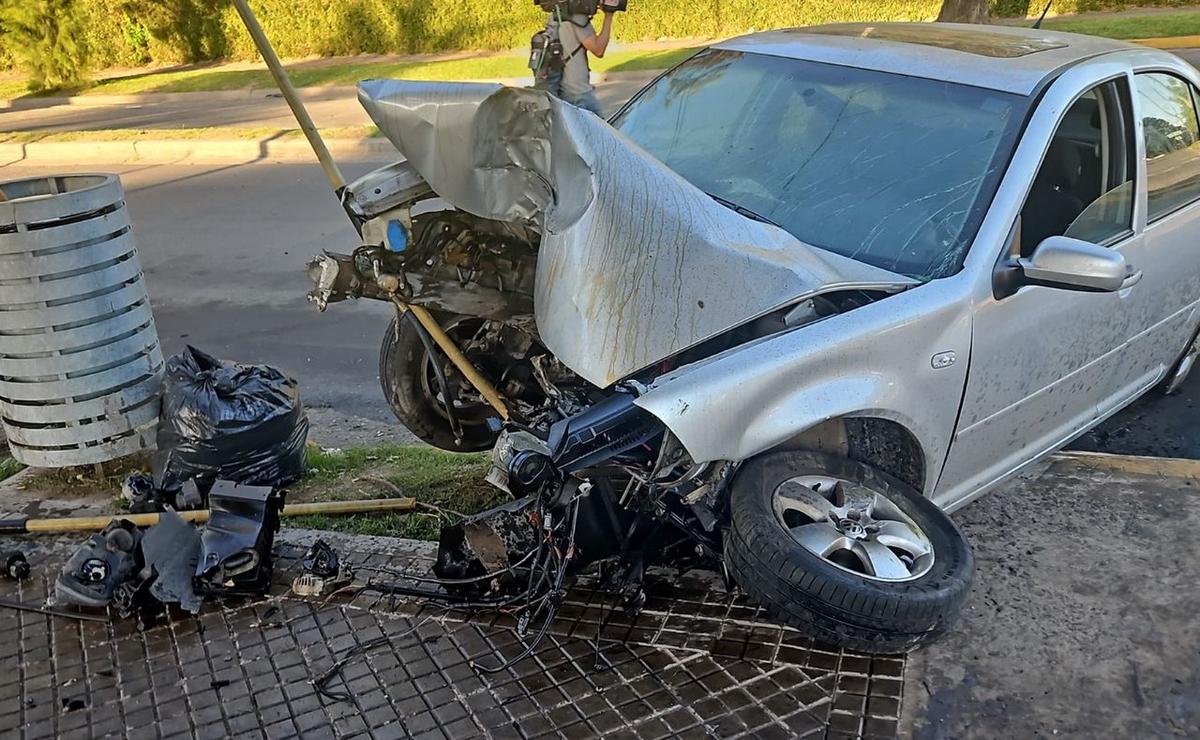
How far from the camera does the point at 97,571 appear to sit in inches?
137

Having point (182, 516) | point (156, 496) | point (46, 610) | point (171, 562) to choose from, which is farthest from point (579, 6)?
point (46, 610)

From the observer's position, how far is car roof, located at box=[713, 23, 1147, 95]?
366 centimetres

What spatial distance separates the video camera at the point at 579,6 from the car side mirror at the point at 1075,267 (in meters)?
7.01

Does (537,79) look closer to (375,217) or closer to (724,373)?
(375,217)

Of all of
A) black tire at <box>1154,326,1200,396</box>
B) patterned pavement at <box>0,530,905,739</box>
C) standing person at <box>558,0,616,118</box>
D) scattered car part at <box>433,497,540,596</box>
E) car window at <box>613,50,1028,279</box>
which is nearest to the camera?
patterned pavement at <box>0,530,905,739</box>

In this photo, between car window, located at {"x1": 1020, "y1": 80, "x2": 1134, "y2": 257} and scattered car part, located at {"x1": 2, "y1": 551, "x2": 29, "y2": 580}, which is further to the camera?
scattered car part, located at {"x1": 2, "y1": 551, "x2": 29, "y2": 580}

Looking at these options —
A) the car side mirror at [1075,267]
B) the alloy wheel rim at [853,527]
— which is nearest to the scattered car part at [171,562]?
the alloy wheel rim at [853,527]

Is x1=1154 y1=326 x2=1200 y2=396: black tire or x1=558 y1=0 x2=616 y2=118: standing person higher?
x1=558 y1=0 x2=616 y2=118: standing person

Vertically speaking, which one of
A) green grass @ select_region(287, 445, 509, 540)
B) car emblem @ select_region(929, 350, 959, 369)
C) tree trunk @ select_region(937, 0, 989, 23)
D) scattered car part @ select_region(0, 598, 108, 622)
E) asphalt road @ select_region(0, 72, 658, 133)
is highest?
tree trunk @ select_region(937, 0, 989, 23)

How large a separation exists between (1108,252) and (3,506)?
15.1ft

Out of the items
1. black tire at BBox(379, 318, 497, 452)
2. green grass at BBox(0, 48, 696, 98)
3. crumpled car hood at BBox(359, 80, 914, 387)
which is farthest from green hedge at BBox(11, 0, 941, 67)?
crumpled car hood at BBox(359, 80, 914, 387)

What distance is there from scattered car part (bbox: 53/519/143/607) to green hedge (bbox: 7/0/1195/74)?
60.6 feet

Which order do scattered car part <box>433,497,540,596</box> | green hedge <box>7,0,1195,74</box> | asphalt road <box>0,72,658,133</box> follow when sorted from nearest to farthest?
1. scattered car part <box>433,497,540,596</box>
2. asphalt road <box>0,72,658,133</box>
3. green hedge <box>7,0,1195,74</box>

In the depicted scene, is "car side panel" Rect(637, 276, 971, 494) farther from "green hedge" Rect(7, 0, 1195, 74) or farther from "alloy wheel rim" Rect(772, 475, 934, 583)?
"green hedge" Rect(7, 0, 1195, 74)
